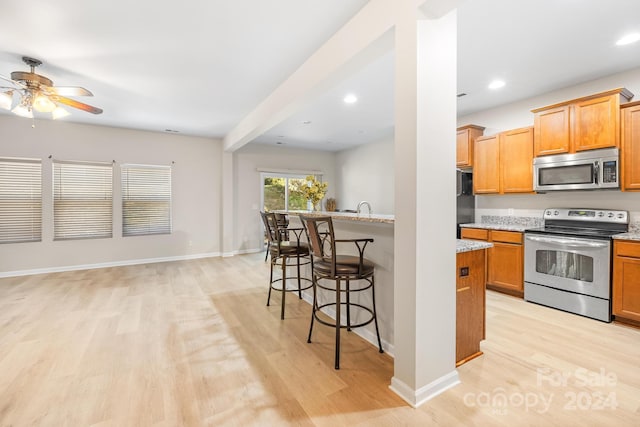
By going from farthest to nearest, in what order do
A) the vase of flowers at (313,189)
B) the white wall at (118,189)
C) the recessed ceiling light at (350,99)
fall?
the white wall at (118,189) < the recessed ceiling light at (350,99) < the vase of flowers at (313,189)

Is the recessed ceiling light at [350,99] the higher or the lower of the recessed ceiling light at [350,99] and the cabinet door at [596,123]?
the higher

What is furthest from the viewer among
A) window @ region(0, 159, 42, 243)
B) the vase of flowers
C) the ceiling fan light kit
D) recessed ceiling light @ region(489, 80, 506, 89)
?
window @ region(0, 159, 42, 243)

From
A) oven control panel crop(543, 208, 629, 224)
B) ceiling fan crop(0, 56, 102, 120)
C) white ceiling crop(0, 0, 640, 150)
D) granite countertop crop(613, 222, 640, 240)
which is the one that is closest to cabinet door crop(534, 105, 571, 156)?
white ceiling crop(0, 0, 640, 150)

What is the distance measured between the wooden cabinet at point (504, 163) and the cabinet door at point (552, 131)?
0.49ft

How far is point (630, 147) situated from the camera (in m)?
2.96

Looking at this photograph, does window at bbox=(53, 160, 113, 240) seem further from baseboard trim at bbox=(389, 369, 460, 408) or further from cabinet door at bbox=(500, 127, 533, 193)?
cabinet door at bbox=(500, 127, 533, 193)

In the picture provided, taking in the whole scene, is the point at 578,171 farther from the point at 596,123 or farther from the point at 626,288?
the point at 626,288

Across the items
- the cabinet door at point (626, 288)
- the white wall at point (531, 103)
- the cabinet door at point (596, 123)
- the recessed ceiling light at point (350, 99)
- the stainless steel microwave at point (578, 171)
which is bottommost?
the cabinet door at point (626, 288)

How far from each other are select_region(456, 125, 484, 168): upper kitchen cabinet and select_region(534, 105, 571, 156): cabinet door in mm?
835

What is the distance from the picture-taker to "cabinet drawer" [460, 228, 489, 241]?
3971 millimetres

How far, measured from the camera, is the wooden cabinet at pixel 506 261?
3607 mm

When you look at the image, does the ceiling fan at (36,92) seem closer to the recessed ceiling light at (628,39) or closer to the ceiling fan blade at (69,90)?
the ceiling fan blade at (69,90)

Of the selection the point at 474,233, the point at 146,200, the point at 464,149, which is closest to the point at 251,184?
the point at 146,200

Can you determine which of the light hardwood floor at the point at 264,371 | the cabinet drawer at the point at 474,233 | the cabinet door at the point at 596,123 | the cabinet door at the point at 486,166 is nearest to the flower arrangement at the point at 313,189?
the light hardwood floor at the point at 264,371
